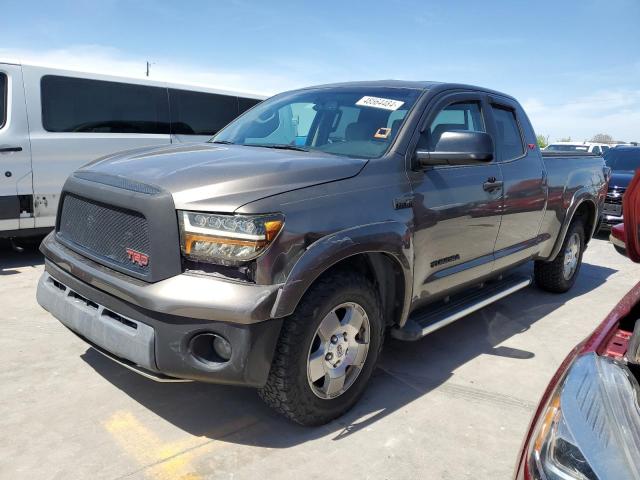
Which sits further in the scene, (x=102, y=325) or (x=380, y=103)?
(x=380, y=103)

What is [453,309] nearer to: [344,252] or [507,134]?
[344,252]

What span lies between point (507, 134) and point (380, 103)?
148 centimetres

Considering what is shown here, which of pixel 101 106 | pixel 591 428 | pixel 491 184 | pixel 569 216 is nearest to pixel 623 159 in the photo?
pixel 569 216

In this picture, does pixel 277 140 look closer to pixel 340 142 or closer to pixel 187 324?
pixel 340 142

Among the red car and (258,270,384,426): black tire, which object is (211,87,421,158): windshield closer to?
(258,270,384,426): black tire

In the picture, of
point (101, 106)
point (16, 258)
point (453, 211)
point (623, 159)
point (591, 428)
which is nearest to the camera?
point (591, 428)

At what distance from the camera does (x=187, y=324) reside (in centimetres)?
232

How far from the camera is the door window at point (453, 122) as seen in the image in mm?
3312

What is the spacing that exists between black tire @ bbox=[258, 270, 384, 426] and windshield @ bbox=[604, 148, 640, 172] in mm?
9644

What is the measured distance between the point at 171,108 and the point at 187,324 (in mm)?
5407

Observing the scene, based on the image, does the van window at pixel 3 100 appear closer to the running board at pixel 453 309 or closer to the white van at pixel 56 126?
the white van at pixel 56 126

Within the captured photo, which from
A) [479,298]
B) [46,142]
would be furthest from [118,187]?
[46,142]

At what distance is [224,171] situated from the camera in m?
2.53

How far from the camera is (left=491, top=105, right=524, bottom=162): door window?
4.16 meters
